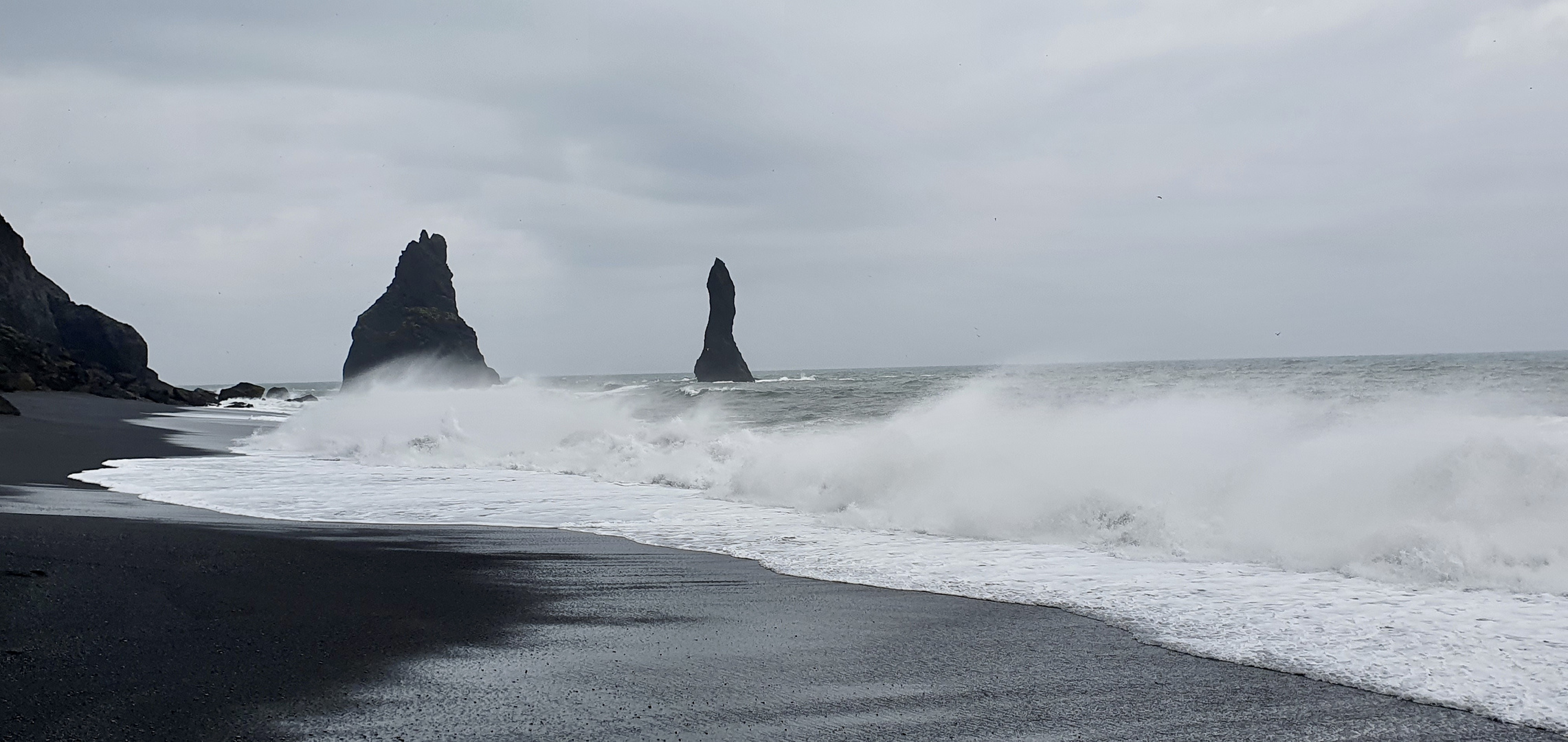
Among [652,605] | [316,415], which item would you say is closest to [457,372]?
[316,415]

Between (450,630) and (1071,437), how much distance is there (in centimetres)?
917

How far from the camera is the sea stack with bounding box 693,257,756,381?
89062 mm

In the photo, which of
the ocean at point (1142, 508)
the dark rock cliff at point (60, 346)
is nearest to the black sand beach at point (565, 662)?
the ocean at point (1142, 508)

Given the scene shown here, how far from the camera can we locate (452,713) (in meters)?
3.52

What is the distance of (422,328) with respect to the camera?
7825 cm

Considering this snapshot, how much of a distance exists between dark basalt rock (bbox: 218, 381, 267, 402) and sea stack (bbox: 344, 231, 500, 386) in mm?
12910

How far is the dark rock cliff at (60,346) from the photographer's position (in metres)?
34.2

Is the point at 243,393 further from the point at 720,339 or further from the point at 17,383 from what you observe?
the point at 720,339

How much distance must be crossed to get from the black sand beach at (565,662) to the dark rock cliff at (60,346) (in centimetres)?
3429

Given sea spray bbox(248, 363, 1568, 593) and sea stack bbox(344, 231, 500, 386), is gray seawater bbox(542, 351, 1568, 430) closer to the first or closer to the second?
sea spray bbox(248, 363, 1568, 593)

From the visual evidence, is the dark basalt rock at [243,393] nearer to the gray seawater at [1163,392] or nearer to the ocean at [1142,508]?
the gray seawater at [1163,392]

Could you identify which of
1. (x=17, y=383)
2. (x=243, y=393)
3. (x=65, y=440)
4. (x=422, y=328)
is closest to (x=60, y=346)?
(x=243, y=393)

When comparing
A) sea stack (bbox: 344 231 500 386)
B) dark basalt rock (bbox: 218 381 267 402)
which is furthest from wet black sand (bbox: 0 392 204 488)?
sea stack (bbox: 344 231 500 386)

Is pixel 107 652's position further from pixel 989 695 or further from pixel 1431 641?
pixel 1431 641
